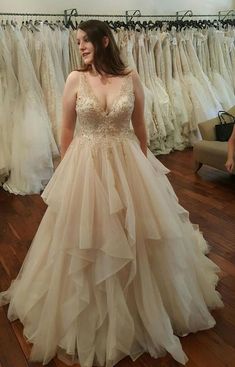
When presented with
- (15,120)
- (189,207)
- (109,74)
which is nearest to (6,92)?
(15,120)

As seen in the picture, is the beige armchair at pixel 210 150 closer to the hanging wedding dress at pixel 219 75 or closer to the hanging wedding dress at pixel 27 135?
the hanging wedding dress at pixel 219 75

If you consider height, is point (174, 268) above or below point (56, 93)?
below

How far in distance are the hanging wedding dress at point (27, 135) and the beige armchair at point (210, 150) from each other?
64.9 inches

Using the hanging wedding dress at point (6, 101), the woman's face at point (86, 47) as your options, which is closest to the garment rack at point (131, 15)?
the hanging wedding dress at point (6, 101)

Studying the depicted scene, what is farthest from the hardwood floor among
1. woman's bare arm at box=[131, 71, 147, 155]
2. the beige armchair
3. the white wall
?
the white wall

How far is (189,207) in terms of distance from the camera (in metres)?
3.09

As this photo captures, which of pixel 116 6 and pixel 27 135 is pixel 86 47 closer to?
pixel 27 135

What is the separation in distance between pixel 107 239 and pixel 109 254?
0.06m

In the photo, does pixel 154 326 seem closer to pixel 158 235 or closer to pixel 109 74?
pixel 158 235

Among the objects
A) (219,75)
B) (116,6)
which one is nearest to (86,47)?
(116,6)

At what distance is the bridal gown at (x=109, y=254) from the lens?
146 cm

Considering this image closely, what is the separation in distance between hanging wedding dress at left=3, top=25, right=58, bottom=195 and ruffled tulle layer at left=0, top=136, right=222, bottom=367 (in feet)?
7.06

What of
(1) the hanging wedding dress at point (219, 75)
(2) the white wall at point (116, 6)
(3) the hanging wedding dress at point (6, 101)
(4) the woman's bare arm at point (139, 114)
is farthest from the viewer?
(1) the hanging wedding dress at point (219, 75)

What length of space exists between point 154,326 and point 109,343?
0.21 metres
